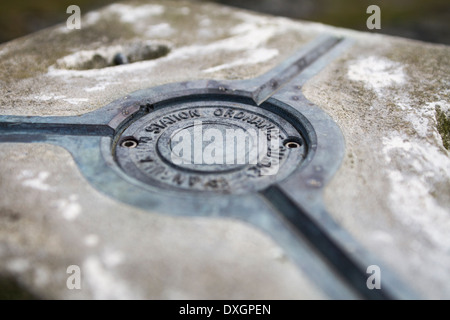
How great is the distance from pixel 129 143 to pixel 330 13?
4839 millimetres

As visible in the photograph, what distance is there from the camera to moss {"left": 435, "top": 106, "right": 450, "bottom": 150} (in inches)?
84.8

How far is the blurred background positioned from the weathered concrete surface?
2.80m

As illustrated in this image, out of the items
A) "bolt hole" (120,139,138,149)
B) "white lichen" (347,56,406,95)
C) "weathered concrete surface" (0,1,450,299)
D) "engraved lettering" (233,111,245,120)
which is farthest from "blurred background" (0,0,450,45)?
"bolt hole" (120,139,138,149)

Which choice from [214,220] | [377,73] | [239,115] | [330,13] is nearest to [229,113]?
[239,115]

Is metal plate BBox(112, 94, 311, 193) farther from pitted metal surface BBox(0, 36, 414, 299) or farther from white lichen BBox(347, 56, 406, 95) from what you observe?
white lichen BBox(347, 56, 406, 95)

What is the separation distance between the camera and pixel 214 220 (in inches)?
61.6

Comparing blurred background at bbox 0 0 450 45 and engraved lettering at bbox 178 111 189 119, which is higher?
blurred background at bbox 0 0 450 45

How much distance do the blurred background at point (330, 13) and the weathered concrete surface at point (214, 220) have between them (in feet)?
9.19

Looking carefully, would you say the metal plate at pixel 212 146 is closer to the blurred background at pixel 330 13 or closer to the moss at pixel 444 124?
the moss at pixel 444 124

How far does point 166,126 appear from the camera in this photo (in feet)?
7.13

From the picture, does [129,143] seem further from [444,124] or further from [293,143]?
[444,124]
